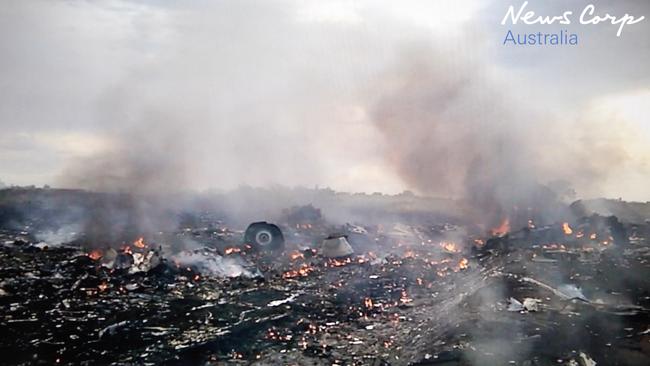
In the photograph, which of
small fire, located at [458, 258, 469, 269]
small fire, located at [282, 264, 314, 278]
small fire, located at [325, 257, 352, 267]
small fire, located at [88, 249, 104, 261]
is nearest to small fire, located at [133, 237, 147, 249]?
small fire, located at [88, 249, 104, 261]

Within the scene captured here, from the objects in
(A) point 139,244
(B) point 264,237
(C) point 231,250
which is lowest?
(C) point 231,250

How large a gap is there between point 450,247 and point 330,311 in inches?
500

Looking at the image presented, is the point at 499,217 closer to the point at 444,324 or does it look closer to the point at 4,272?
the point at 444,324

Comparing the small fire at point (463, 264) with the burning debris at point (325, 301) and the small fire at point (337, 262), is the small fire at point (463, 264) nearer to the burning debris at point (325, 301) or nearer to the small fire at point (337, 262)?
the burning debris at point (325, 301)

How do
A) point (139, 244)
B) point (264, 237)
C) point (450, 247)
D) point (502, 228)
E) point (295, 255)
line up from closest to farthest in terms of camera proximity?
1. point (139, 244)
2. point (295, 255)
3. point (264, 237)
4. point (450, 247)
5. point (502, 228)

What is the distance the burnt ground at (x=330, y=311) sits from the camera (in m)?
10.3

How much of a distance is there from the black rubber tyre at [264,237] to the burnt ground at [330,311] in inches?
77.4

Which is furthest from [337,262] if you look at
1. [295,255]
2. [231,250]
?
[231,250]

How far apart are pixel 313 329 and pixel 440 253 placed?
1238 centimetres

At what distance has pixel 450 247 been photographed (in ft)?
80.0

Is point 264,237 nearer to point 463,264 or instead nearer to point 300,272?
point 300,272

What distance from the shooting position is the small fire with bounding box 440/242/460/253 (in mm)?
23484

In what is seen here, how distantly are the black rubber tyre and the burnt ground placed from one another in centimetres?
197

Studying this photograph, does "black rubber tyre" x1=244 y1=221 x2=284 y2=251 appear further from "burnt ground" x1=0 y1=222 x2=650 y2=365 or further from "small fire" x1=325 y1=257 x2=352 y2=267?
"small fire" x1=325 y1=257 x2=352 y2=267
